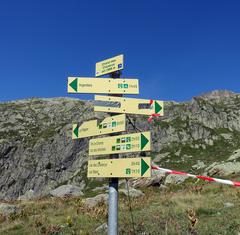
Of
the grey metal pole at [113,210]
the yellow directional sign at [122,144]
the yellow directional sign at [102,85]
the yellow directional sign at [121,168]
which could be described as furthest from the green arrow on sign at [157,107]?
the grey metal pole at [113,210]

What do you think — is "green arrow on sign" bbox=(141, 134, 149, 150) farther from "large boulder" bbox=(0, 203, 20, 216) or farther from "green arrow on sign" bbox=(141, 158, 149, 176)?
"large boulder" bbox=(0, 203, 20, 216)

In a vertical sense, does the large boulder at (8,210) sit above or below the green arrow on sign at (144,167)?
below

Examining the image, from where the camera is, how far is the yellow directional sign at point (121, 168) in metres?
7.50

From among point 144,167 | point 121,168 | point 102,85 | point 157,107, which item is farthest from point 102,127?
point 144,167

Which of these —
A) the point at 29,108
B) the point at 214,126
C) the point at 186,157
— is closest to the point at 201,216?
the point at 186,157

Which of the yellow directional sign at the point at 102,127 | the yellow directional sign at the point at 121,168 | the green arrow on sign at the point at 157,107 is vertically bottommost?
the yellow directional sign at the point at 121,168

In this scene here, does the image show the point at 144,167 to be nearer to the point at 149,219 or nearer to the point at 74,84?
the point at 74,84

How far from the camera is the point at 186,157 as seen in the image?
103 metres

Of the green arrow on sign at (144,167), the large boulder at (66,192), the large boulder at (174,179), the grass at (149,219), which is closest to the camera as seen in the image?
the green arrow on sign at (144,167)

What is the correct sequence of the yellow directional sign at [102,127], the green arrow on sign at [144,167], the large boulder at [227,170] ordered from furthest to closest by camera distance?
the large boulder at [227,170]
the yellow directional sign at [102,127]
the green arrow on sign at [144,167]

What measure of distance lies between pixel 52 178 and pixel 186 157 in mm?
40461

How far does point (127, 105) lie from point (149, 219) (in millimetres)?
6225

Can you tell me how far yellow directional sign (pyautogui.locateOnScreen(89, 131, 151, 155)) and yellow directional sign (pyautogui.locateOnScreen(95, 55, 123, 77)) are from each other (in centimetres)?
160

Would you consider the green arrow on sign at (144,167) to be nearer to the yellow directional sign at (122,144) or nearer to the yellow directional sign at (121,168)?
the yellow directional sign at (121,168)
